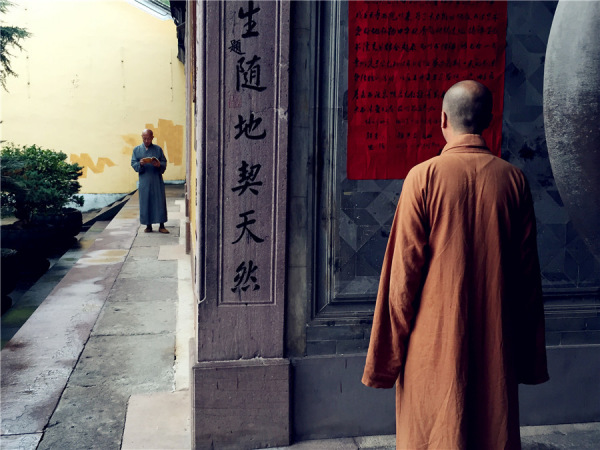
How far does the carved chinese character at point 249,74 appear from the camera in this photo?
2.92 meters

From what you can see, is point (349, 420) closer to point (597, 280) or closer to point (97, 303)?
point (597, 280)

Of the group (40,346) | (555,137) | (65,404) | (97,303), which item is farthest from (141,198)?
(555,137)

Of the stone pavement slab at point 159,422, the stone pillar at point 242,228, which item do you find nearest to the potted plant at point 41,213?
the stone pavement slab at point 159,422

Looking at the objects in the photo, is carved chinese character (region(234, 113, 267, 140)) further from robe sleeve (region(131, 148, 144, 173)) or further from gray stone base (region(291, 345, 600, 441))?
robe sleeve (region(131, 148, 144, 173))

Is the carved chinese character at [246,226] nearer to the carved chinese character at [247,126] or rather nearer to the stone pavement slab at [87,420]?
the carved chinese character at [247,126]

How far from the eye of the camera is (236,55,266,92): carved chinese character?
2924 millimetres

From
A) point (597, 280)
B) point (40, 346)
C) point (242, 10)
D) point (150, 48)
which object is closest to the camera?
point (242, 10)

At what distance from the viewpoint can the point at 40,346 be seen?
4.75 m

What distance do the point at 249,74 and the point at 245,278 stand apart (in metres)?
1.03

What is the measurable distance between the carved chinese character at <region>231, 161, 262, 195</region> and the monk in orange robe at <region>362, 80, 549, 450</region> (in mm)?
1040

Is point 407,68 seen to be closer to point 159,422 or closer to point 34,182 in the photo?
point 159,422

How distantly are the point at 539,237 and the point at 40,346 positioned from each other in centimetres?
379

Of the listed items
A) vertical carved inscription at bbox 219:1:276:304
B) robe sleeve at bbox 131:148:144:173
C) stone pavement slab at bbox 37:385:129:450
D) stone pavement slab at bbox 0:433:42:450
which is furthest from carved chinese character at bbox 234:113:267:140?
robe sleeve at bbox 131:148:144:173

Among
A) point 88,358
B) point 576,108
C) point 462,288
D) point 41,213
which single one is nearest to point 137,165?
point 41,213
